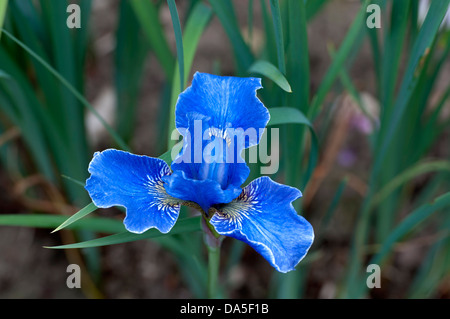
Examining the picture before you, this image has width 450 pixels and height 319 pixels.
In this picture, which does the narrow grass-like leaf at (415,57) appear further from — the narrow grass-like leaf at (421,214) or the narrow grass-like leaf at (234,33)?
the narrow grass-like leaf at (234,33)

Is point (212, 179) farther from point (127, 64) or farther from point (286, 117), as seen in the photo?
point (127, 64)

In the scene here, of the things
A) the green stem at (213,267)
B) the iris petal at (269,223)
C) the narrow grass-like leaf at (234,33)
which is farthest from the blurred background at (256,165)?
the iris petal at (269,223)

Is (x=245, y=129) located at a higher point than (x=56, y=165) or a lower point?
higher

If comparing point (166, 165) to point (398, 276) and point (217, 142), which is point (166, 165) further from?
point (398, 276)

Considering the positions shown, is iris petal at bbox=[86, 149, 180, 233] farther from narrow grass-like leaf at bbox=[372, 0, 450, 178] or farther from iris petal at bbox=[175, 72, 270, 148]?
narrow grass-like leaf at bbox=[372, 0, 450, 178]

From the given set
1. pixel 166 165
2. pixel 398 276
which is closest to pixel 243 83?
pixel 166 165
